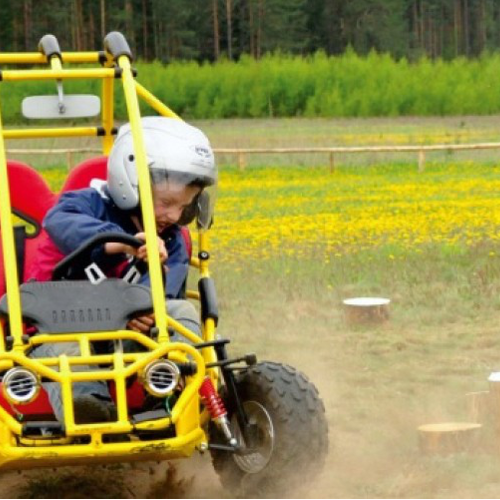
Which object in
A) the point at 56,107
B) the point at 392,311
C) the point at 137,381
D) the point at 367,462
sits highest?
the point at 56,107

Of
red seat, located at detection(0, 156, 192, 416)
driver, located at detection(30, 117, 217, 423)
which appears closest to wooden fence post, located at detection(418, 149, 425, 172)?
red seat, located at detection(0, 156, 192, 416)

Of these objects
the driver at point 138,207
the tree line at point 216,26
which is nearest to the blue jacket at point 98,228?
the driver at point 138,207

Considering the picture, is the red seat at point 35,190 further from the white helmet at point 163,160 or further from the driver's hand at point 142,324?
the driver's hand at point 142,324

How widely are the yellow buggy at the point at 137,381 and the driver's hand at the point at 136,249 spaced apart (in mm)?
36

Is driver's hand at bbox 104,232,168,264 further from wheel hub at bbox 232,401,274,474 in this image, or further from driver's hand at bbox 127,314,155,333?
wheel hub at bbox 232,401,274,474

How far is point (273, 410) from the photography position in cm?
515

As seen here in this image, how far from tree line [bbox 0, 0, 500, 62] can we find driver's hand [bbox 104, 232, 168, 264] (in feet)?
161

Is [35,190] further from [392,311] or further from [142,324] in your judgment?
[392,311]

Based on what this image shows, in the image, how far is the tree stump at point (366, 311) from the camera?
932 centimetres

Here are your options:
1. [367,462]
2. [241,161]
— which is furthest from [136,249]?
[241,161]

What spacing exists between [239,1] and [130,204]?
57605 millimetres

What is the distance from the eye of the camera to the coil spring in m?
5.09

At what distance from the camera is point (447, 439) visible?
586cm

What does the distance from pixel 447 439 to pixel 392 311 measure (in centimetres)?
399
